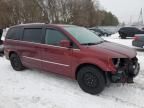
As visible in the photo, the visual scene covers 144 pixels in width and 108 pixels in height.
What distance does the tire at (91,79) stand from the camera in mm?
4141

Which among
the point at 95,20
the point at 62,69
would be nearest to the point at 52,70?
the point at 62,69

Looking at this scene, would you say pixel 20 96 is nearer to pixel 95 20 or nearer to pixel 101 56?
pixel 101 56

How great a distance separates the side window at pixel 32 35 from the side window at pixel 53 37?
318mm

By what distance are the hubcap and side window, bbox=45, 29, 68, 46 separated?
113 cm

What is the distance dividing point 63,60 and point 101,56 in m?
1.10

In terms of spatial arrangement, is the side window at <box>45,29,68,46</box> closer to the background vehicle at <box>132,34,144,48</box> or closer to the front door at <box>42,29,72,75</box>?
the front door at <box>42,29,72,75</box>

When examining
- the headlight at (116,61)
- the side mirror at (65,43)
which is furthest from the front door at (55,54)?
the headlight at (116,61)

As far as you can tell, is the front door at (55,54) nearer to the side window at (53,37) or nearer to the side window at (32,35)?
the side window at (53,37)

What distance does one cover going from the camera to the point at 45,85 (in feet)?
16.2

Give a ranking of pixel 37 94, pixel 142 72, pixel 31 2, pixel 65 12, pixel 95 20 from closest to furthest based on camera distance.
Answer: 1. pixel 37 94
2. pixel 142 72
3. pixel 31 2
4. pixel 65 12
5. pixel 95 20

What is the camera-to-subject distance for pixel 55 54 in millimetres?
4809

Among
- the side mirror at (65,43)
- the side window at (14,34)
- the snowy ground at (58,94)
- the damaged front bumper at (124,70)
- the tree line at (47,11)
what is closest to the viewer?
the snowy ground at (58,94)

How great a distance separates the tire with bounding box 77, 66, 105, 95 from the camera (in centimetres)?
414

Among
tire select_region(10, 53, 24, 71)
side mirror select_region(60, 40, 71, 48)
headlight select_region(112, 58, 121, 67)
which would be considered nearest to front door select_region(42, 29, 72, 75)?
side mirror select_region(60, 40, 71, 48)
